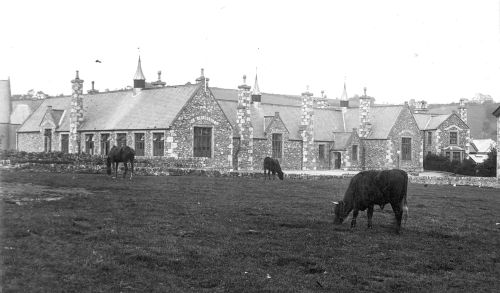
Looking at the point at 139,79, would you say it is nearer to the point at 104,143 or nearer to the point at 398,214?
the point at 104,143

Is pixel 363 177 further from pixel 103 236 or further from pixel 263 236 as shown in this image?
pixel 103 236

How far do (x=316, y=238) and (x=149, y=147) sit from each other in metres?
34.8

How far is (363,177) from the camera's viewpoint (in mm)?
15805

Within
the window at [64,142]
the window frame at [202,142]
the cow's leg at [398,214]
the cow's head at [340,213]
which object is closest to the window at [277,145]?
the window frame at [202,142]

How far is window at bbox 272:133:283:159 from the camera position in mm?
59325

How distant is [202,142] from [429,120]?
3727 centimetres

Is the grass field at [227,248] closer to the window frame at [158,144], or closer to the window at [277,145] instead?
the window frame at [158,144]

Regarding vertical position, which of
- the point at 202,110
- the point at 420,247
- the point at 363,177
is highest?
the point at 202,110

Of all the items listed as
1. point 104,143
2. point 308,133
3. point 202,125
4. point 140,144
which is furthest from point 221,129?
point 308,133

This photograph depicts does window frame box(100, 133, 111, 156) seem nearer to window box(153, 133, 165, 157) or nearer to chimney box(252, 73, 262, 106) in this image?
window box(153, 133, 165, 157)

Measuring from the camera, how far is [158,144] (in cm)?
4684

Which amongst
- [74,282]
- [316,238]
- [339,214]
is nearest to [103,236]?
[74,282]

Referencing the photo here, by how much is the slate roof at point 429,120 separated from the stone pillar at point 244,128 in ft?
90.2

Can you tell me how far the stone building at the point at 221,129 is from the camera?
47906mm
